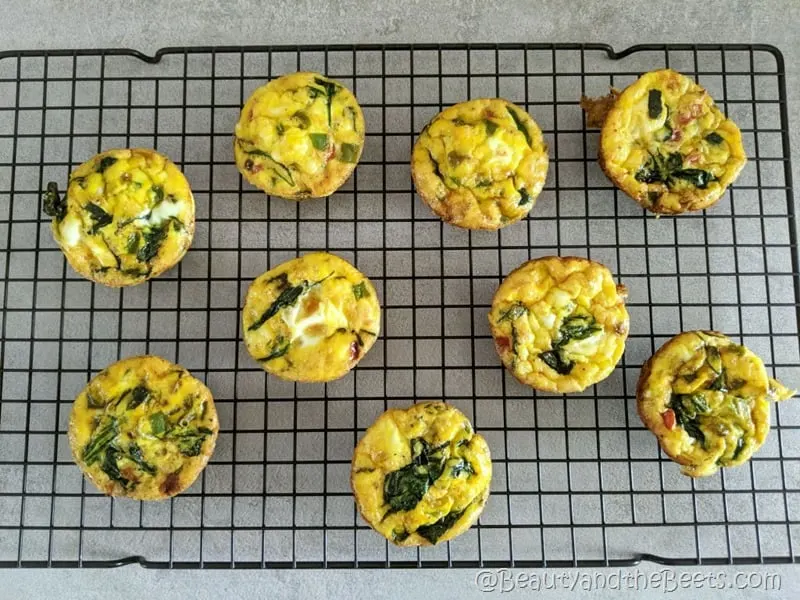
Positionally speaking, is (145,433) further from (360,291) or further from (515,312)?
(515,312)

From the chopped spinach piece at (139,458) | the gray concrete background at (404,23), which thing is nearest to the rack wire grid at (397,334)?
the gray concrete background at (404,23)

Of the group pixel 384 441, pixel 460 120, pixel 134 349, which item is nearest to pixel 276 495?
pixel 384 441

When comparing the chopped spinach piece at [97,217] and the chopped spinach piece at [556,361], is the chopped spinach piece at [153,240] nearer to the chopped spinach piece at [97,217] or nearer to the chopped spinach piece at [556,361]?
the chopped spinach piece at [97,217]

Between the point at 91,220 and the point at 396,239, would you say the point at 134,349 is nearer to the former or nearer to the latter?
the point at 91,220

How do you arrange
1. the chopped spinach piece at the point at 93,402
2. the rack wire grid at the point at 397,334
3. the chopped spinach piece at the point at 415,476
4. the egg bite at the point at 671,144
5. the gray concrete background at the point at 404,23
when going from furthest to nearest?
1. the gray concrete background at the point at 404,23
2. the rack wire grid at the point at 397,334
3. the egg bite at the point at 671,144
4. the chopped spinach piece at the point at 93,402
5. the chopped spinach piece at the point at 415,476

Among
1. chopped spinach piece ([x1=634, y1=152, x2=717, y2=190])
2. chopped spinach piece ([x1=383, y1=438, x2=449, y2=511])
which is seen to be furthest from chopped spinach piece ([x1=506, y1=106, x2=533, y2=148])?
chopped spinach piece ([x1=383, y1=438, x2=449, y2=511])

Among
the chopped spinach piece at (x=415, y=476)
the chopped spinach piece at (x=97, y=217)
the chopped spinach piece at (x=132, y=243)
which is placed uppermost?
the chopped spinach piece at (x=97, y=217)

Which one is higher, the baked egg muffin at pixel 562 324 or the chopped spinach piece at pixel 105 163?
the chopped spinach piece at pixel 105 163

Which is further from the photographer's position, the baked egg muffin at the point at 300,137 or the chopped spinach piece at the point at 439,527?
the baked egg muffin at the point at 300,137
